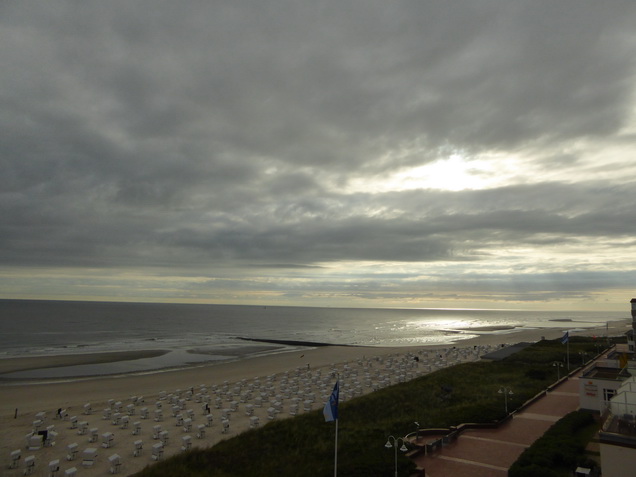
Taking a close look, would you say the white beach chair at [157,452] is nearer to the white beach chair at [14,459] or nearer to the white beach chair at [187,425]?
the white beach chair at [187,425]

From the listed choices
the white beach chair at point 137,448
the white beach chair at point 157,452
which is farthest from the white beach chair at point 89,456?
the white beach chair at point 157,452

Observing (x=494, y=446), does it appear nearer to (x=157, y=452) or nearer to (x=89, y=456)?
(x=157, y=452)

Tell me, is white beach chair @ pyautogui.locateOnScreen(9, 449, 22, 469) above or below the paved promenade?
below

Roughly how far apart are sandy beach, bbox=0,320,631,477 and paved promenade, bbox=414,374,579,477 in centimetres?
1163

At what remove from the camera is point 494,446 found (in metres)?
→ 17.1

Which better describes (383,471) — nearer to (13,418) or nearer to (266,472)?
(266,472)

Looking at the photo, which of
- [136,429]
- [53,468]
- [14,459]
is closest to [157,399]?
[136,429]

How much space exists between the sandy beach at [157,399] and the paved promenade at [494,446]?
11.6 meters

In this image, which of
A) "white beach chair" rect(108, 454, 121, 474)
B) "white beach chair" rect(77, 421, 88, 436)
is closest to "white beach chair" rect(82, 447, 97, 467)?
"white beach chair" rect(108, 454, 121, 474)

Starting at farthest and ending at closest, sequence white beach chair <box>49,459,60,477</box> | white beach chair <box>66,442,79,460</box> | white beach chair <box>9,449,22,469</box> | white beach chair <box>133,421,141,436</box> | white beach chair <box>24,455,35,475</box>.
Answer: white beach chair <box>133,421,141,436</box>, white beach chair <box>66,442,79,460</box>, white beach chair <box>9,449,22,469</box>, white beach chair <box>24,455,35,475</box>, white beach chair <box>49,459,60,477</box>

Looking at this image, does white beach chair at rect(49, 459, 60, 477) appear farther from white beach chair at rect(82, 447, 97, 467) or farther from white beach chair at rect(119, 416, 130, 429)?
white beach chair at rect(119, 416, 130, 429)

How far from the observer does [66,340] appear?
243 ft

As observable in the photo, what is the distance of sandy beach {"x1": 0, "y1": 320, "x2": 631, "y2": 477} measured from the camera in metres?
20.3

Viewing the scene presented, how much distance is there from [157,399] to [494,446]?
2382 cm
